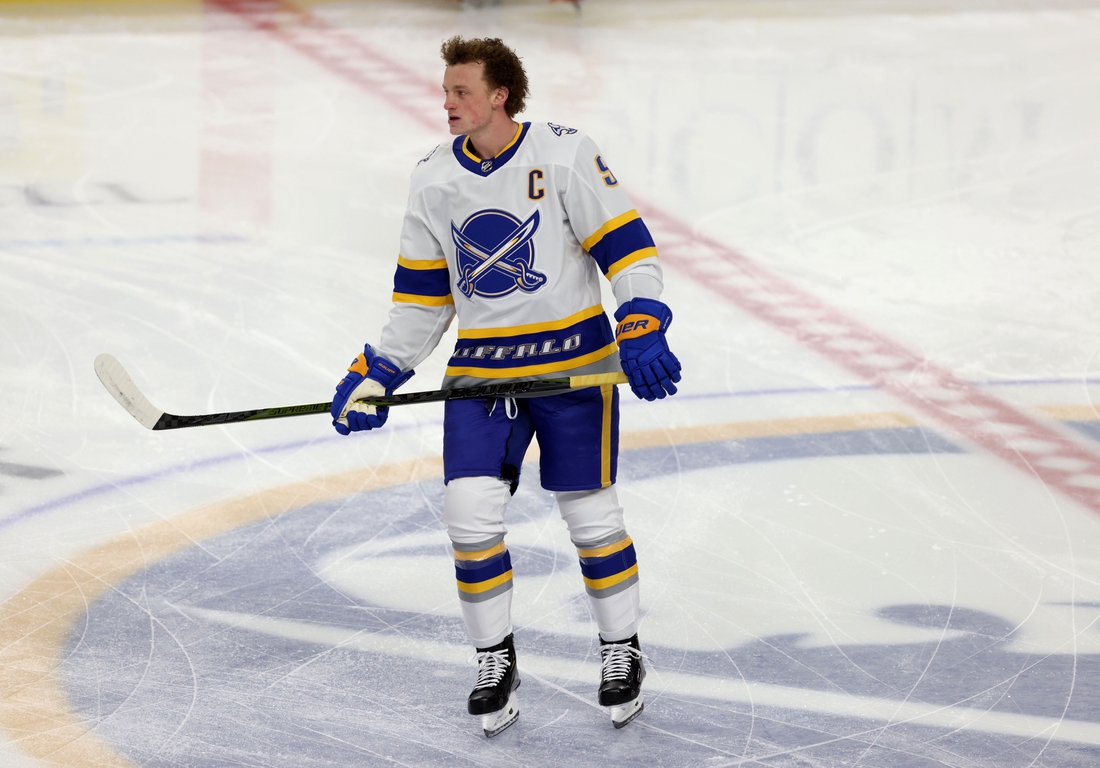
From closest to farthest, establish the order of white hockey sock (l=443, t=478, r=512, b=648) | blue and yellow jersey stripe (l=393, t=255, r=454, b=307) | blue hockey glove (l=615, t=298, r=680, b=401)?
1. blue hockey glove (l=615, t=298, r=680, b=401)
2. white hockey sock (l=443, t=478, r=512, b=648)
3. blue and yellow jersey stripe (l=393, t=255, r=454, b=307)

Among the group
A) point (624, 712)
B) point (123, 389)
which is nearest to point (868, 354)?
A: point (624, 712)

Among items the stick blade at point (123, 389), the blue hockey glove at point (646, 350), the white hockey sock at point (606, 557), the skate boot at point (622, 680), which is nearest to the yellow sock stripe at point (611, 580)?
the white hockey sock at point (606, 557)

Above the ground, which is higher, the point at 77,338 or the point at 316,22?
the point at 316,22

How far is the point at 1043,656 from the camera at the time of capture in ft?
8.16

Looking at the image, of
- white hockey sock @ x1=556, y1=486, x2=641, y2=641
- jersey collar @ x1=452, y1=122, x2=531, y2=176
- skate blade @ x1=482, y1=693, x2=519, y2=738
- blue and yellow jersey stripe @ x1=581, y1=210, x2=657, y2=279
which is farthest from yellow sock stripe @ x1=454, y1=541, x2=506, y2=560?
jersey collar @ x1=452, y1=122, x2=531, y2=176

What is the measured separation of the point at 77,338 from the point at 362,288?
37.5 inches

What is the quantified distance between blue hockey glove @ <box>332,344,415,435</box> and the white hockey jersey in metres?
0.13

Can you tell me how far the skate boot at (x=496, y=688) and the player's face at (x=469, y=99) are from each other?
96cm

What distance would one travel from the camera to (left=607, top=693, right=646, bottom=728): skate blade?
89.1 inches

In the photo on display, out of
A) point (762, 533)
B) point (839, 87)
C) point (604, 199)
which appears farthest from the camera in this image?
point (839, 87)

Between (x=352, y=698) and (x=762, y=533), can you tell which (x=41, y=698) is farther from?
(x=762, y=533)

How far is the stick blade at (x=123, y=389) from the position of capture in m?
2.48

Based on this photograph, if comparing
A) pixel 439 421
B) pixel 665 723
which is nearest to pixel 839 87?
pixel 439 421

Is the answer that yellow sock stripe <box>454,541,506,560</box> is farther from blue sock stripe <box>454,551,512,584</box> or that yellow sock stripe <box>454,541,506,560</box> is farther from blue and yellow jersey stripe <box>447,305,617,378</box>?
blue and yellow jersey stripe <box>447,305,617,378</box>
